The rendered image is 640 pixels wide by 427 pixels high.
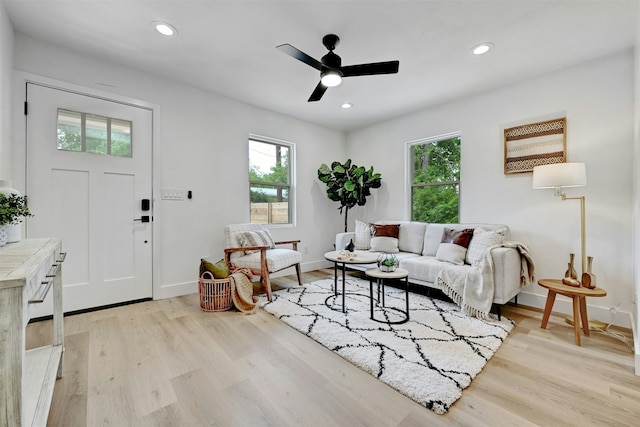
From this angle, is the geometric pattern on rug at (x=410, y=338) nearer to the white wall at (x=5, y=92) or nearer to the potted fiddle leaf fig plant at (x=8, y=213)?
the potted fiddle leaf fig plant at (x=8, y=213)

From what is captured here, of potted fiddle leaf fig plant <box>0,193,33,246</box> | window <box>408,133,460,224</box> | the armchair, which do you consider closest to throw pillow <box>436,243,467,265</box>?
window <box>408,133,460,224</box>

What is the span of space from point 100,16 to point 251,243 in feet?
7.93

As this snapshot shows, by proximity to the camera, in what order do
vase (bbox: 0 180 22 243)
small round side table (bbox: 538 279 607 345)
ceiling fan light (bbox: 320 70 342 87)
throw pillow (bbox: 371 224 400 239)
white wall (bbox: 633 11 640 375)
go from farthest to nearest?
throw pillow (bbox: 371 224 400 239), ceiling fan light (bbox: 320 70 342 87), small round side table (bbox: 538 279 607 345), white wall (bbox: 633 11 640 375), vase (bbox: 0 180 22 243)

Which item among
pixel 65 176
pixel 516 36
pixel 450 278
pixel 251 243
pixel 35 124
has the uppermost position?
pixel 516 36

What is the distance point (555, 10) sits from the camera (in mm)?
2029

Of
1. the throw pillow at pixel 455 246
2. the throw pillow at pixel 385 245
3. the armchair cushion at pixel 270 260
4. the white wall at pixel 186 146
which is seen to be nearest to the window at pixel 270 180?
the white wall at pixel 186 146

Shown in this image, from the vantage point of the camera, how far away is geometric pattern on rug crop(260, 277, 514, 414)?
1642 millimetres

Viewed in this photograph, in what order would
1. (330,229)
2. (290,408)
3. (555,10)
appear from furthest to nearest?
(330,229)
(555,10)
(290,408)

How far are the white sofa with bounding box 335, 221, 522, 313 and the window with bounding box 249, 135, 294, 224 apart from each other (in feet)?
3.56

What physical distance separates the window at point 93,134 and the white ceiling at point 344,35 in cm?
62

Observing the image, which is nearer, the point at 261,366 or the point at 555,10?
the point at 261,366

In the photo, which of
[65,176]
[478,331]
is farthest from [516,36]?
[65,176]

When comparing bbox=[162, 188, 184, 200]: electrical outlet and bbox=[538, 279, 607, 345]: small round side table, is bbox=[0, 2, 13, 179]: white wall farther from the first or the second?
bbox=[538, 279, 607, 345]: small round side table

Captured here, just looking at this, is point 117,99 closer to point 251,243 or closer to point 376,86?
point 251,243
